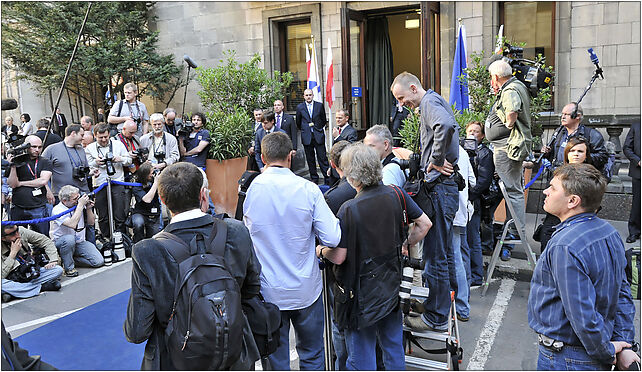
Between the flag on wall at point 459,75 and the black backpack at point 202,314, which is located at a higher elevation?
the flag on wall at point 459,75

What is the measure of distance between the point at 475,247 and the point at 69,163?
5.77m

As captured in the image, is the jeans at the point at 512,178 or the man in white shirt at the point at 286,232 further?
the jeans at the point at 512,178

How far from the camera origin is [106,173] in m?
7.70

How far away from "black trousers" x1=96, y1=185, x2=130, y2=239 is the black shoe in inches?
61.8

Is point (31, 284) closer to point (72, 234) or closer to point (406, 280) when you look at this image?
point (72, 234)

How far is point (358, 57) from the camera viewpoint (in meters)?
12.8

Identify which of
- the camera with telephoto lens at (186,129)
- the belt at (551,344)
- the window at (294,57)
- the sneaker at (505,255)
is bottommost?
the sneaker at (505,255)

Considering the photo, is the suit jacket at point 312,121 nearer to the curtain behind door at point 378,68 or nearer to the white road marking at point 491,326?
the curtain behind door at point 378,68

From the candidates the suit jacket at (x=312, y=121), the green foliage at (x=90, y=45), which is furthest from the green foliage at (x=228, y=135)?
the green foliage at (x=90, y=45)

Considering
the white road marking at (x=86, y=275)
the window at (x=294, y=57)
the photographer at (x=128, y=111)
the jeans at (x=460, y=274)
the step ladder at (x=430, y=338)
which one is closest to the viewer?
the step ladder at (x=430, y=338)

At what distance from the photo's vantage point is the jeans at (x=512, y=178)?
6.02 metres

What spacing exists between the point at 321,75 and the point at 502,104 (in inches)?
312

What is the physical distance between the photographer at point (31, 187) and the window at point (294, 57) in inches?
310

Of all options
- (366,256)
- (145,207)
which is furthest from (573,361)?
(145,207)
